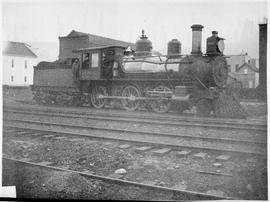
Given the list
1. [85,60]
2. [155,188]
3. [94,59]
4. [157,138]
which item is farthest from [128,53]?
[155,188]

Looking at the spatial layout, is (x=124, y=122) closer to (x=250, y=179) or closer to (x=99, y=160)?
(x=99, y=160)

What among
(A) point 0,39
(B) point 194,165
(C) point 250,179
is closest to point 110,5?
(A) point 0,39

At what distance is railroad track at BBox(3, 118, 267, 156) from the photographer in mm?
3818

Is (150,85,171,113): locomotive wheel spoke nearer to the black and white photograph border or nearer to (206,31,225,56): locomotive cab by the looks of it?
the black and white photograph border

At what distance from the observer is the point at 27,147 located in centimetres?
427

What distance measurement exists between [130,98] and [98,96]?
117 cm

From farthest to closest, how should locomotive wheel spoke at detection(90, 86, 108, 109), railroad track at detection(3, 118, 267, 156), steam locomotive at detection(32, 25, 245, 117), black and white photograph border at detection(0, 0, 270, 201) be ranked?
locomotive wheel spoke at detection(90, 86, 108, 109), steam locomotive at detection(32, 25, 245, 117), railroad track at detection(3, 118, 267, 156), black and white photograph border at detection(0, 0, 270, 201)

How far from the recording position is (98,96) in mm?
8680

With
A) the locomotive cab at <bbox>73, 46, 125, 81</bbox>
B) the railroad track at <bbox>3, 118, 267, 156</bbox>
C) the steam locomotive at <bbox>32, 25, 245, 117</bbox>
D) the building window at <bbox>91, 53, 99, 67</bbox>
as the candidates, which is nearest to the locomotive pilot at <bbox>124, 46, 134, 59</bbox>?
the steam locomotive at <bbox>32, 25, 245, 117</bbox>

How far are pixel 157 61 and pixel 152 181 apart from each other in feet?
16.3

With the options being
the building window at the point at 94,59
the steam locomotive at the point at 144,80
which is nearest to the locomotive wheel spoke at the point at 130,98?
the steam locomotive at the point at 144,80

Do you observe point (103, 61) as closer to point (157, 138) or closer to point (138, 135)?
point (138, 135)

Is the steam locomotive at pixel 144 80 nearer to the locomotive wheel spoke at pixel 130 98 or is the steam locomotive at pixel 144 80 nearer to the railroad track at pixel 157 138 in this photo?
the locomotive wheel spoke at pixel 130 98

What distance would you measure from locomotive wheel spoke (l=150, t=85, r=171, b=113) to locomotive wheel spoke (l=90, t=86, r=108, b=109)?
163 cm
